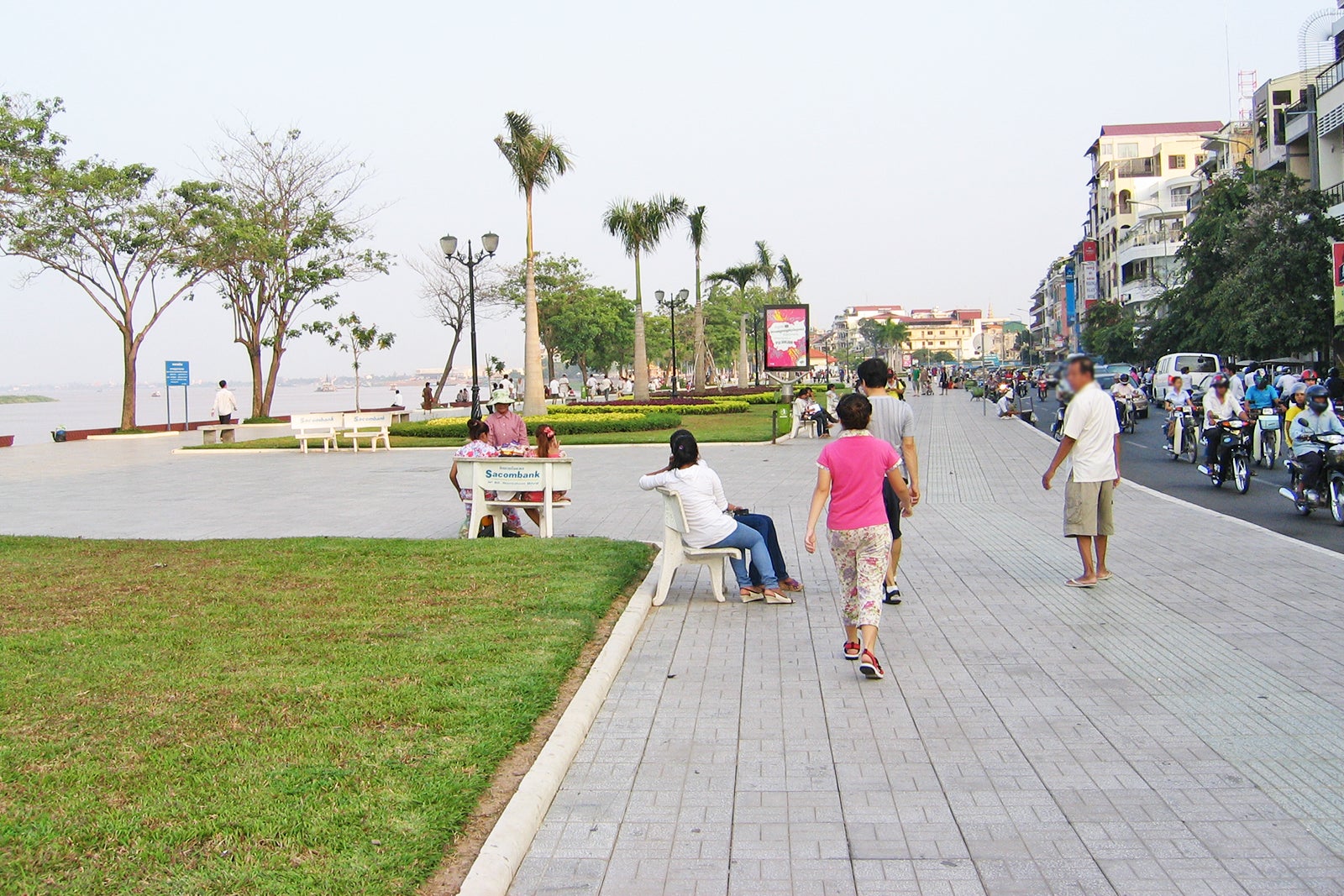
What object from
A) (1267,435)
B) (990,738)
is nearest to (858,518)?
(990,738)

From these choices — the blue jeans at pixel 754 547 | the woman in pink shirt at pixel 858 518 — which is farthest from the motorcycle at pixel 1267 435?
the woman in pink shirt at pixel 858 518

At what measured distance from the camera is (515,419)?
12438 mm

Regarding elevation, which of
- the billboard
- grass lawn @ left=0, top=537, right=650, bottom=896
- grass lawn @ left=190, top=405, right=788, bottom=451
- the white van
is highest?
the billboard

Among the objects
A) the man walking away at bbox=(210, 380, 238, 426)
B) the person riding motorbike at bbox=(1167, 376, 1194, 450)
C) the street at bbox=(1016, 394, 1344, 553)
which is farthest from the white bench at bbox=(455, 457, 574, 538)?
the man walking away at bbox=(210, 380, 238, 426)

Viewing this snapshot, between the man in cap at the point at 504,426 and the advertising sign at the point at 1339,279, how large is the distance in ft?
92.1

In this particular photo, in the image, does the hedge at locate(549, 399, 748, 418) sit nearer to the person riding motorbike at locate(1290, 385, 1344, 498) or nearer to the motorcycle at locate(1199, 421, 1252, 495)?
the motorcycle at locate(1199, 421, 1252, 495)

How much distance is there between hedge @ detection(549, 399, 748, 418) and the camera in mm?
32156

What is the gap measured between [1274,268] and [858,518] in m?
36.2

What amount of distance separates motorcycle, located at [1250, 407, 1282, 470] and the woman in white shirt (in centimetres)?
1252

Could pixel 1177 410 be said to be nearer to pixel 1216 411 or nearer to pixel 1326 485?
pixel 1216 411

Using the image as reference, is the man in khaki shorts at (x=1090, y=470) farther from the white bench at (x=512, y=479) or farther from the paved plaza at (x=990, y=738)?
the white bench at (x=512, y=479)

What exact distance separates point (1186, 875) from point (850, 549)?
2.79 m

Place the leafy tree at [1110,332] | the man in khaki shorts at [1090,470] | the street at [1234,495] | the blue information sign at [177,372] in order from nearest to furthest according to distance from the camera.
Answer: the man in khaki shorts at [1090,470], the street at [1234,495], the blue information sign at [177,372], the leafy tree at [1110,332]

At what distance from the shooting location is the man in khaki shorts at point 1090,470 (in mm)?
8258
